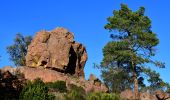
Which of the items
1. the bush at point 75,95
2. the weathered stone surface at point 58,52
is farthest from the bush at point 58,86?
the weathered stone surface at point 58,52

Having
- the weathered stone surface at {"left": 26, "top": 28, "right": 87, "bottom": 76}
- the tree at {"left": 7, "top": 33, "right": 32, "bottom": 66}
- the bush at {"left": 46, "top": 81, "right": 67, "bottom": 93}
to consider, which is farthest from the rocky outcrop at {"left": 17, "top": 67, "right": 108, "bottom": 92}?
the tree at {"left": 7, "top": 33, "right": 32, "bottom": 66}

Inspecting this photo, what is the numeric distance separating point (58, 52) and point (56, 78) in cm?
496

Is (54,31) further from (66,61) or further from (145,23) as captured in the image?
(145,23)

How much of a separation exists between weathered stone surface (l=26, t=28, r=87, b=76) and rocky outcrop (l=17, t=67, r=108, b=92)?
2.28 metres

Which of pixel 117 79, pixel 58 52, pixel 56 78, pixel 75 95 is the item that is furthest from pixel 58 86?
pixel 117 79

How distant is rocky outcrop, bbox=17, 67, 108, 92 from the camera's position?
56606mm

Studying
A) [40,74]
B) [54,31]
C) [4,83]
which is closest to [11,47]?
[54,31]

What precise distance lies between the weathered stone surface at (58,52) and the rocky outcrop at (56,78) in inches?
89.6

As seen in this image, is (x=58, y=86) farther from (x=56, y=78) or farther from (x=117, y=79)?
(x=117, y=79)

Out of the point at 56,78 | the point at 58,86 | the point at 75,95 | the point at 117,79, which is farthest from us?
the point at 117,79

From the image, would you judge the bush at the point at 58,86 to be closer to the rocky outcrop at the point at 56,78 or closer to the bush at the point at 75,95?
the bush at the point at 75,95

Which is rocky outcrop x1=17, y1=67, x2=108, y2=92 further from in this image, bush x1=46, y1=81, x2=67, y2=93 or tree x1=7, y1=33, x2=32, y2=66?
tree x1=7, y1=33, x2=32, y2=66

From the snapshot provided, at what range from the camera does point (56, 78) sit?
189 feet

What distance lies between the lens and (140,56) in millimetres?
59500
